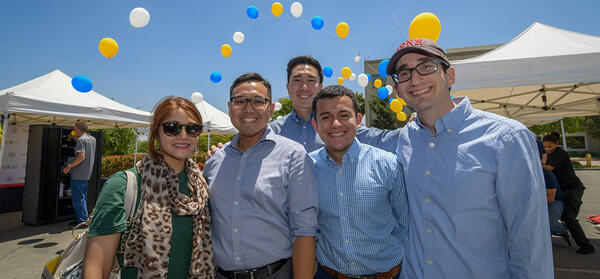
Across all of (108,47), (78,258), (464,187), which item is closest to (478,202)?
(464,187)

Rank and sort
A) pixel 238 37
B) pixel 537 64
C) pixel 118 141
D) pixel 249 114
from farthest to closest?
1. pixel 118 141
2. pixel 238 37
3. pixel 537 64
4. pixel 249 114

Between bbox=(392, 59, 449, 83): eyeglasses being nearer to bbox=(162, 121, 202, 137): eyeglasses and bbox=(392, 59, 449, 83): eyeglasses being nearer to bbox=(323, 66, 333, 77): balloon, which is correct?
bbox=(162, 121, 202, 137): eyeglasses

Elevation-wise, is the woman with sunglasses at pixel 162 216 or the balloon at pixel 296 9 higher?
the balloon at pixel 296 9

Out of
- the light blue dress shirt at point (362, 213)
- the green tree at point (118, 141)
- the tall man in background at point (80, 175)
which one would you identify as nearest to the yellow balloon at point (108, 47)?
the tall man in background at point (80, 175)

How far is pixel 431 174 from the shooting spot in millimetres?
1286

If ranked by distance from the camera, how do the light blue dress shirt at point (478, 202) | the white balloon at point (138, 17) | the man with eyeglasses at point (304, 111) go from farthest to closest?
1. the white balloon at point (138, 17)
2. the man with eyeglasses at point (304, 111)
3. the light blue dress shirt at point (478, 202)

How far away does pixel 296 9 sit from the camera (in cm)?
602

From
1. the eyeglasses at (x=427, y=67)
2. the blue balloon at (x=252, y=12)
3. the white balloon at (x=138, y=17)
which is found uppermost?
the blue balloon at (x=252, y=12)

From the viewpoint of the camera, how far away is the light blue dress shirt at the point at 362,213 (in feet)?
5.02

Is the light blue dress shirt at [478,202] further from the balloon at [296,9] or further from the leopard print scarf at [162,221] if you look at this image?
the balloon at [296,9]

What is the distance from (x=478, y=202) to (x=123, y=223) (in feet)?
5.54

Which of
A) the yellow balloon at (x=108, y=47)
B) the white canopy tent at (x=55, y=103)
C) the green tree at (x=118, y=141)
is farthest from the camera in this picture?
the green tree at (x=118, y=141)

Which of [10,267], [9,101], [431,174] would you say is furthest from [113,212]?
[9,101]

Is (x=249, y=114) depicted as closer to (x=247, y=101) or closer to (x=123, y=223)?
(x=247, y=101)
